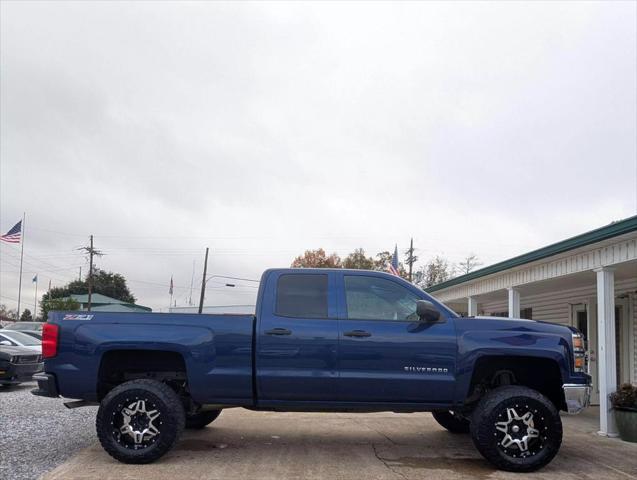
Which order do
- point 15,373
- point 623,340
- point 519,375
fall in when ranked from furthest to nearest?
point 15,373 < point 623,340 < point 519,375

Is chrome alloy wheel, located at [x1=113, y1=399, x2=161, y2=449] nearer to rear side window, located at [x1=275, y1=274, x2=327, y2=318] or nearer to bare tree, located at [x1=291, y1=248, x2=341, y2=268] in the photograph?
rear side window, located at [x1=275, y1=274, x2=327, y2=318]

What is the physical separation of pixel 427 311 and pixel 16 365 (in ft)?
35.1

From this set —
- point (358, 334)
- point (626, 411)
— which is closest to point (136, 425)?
point (358, 334)

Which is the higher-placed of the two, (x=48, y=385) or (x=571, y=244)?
(x=571, y=244)

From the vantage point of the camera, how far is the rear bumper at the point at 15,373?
13.3m

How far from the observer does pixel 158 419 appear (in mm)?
6227

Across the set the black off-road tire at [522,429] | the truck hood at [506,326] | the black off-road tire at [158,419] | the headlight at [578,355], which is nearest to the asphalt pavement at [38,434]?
the black off-road tire at [158,419]

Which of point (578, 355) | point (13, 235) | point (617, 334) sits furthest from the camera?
point (13, 235)

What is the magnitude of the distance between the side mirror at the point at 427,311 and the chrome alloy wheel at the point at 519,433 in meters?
1.18

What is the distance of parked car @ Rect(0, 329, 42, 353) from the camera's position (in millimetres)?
15586

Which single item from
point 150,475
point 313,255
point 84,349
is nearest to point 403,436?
point 150,475

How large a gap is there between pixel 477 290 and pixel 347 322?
33.1 ft

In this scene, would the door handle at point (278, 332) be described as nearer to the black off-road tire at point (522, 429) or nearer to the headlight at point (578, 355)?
the black off-road tire at point (522, 429)

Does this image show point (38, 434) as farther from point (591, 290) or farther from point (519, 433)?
point (591, 290)
